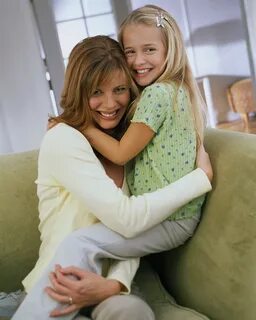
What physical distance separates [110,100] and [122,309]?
52cm

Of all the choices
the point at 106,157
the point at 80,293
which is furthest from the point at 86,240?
the point at 106,157

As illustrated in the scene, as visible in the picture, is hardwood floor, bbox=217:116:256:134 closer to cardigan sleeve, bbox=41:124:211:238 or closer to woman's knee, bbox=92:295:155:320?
cardigan sleeve, bbox=41:124:211:238

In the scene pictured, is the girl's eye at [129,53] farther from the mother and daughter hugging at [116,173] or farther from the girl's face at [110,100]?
the girl's face at [110,100]

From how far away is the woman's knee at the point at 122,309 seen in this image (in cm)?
96

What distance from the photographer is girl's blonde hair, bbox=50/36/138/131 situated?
44.0 inches

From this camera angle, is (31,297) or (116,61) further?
(116,61)

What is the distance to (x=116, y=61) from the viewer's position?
3.77ft

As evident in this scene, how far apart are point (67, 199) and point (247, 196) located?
0.46 metres

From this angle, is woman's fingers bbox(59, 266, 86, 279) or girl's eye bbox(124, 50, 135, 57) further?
girl's eye bbox(124, 50, 135, 57)

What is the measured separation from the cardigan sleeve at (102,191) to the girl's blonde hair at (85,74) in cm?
6

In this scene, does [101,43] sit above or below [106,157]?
above

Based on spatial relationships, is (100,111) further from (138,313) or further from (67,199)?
(138,313)

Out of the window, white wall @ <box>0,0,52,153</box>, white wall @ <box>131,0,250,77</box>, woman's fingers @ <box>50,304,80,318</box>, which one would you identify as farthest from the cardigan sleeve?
white wall @ <box>131,0,250,77</box>

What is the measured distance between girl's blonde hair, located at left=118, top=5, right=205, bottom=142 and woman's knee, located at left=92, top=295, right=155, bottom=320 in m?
0.47
